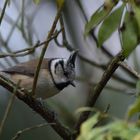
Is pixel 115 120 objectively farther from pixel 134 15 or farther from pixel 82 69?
pixel 82 69

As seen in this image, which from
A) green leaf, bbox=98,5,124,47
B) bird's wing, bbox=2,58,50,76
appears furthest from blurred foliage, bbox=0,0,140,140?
bird's wing, bbox=2,58,50,76

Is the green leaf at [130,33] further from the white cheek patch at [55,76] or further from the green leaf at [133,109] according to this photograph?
the white cheek patch at [55,76]

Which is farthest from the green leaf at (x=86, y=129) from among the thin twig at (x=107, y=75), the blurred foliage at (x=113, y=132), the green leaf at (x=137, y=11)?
the thin twig at (x=107, y=75)

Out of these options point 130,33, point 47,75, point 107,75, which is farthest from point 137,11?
point 47,75

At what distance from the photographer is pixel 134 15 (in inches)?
40.6

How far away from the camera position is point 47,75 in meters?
2.58

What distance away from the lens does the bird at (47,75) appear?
2.48 metres

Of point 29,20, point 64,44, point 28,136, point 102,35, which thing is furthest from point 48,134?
point 102,35

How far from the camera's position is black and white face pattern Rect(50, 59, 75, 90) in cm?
256

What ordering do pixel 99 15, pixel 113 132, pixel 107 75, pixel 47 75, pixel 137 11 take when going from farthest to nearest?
pixel 47 75 → pixel 107 75 → pixel 99 15 → pixel 137 11 → pixel 113 132

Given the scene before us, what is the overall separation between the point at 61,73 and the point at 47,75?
0.44 ft

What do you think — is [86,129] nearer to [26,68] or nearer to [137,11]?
[137,11]

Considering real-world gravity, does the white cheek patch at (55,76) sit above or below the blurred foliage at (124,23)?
below

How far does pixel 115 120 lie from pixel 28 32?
6.32ft
